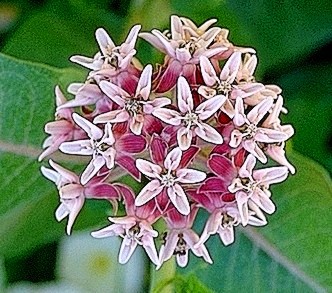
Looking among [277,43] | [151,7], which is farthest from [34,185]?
[277,43]

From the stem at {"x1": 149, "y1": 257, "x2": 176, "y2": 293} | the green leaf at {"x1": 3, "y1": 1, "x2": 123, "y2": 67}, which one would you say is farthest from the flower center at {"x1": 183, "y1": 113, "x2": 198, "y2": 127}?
the green leaf at {"x1": 3, "y1": 1, "x2": 123, "y2": 67}

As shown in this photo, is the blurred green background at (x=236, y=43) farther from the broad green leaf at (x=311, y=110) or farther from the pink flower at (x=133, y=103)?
the pink flower at (x=133, y=103)

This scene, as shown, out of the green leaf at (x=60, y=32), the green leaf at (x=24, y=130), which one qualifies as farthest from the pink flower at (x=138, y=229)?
the green leaf at (x=60, y=32)

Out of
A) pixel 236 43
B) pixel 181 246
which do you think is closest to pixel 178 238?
pixel 181 246

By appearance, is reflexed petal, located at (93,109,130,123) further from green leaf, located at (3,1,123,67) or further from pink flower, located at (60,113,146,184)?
green leaf, located at (3,1,123,67)

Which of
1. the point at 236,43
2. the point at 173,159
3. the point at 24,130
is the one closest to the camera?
the point at 173,159

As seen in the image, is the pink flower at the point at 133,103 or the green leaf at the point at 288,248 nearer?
the pink flower at the point at 133,103

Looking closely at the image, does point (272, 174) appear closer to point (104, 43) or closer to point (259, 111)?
point (259, 111)
